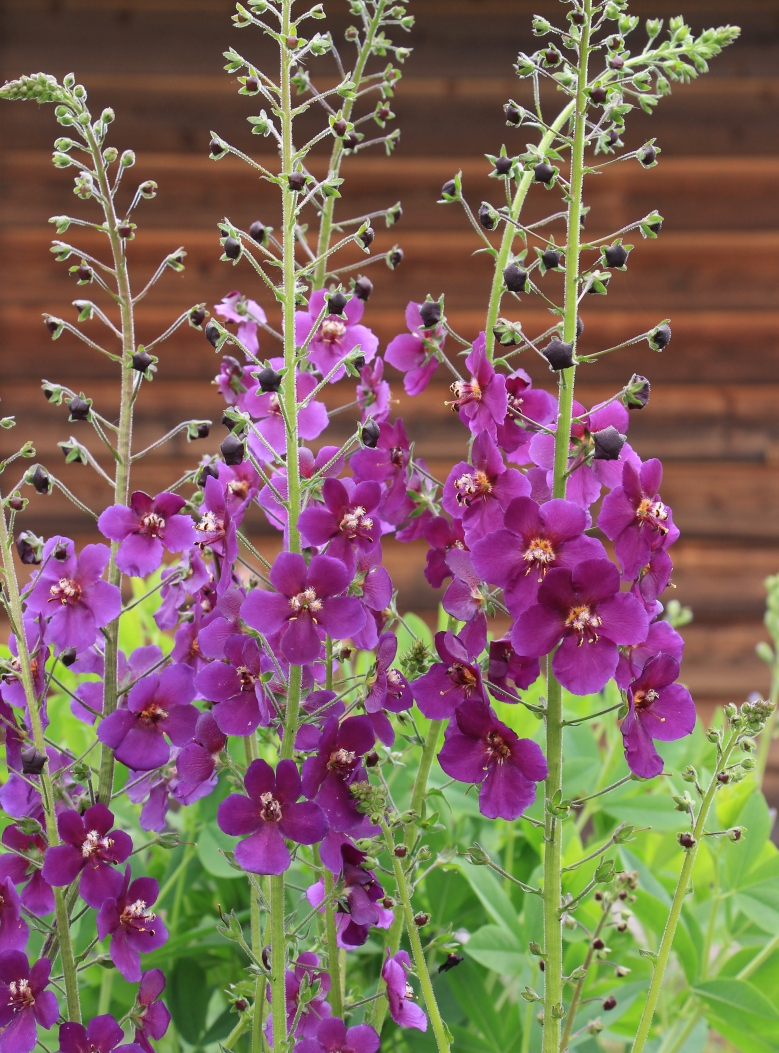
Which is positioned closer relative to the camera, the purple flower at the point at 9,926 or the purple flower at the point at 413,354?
the purple flower at the point at 9,926

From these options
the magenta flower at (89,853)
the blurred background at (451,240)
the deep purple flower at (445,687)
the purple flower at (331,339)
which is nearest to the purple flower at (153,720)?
the magenta flower at (89,853)

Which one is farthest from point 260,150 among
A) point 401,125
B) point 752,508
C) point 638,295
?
point 752,508

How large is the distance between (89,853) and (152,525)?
0.21 m

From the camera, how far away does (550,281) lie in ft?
9.34

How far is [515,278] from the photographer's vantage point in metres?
0.59

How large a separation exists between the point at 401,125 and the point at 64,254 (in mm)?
2936

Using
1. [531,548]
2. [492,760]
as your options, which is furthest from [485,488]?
[492,760]

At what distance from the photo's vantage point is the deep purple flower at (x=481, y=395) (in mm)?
611

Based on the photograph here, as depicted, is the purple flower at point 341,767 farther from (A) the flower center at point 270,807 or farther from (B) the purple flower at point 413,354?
(B) the purple flower at point 413,354

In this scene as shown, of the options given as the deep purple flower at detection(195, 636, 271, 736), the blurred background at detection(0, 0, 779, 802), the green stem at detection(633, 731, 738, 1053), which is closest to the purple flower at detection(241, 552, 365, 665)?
the deep purple flower at detection(195, 636, 271, 736)

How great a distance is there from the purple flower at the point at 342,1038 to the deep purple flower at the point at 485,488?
0.95 feet

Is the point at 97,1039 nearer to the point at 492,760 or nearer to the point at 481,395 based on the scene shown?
the point at 492,760

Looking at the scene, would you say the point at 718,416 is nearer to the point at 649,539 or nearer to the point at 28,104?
the point at 28,104

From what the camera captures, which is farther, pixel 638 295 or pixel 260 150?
pixel 638 295
